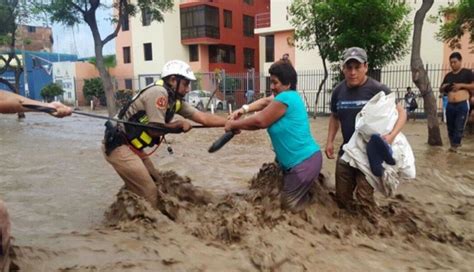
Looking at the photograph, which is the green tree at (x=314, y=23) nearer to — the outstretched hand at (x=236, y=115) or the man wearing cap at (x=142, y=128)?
the outstretched hand at (x=236, y=115)

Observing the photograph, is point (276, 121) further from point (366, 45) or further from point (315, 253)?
point (366, 45)

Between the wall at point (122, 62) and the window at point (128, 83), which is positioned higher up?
the wall at point (122, 62)

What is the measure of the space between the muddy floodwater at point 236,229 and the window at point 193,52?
29000mm

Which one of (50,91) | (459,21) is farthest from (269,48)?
(50,91)

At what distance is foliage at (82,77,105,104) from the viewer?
32125 mm

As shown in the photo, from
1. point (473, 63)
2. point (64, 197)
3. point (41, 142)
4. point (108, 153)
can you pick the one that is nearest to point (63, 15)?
point (41, 142)

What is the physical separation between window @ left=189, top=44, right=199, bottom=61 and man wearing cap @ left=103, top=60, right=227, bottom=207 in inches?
1215

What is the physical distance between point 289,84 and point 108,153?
74.5 inches

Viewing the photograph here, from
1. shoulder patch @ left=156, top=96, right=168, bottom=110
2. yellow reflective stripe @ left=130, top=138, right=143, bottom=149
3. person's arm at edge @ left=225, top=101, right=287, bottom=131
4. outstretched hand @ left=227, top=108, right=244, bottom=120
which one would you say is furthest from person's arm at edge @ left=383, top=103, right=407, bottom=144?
yellow reflective stripe @ left=130, top=138, right=143, bottom=149

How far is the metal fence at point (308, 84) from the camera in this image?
18312 mm

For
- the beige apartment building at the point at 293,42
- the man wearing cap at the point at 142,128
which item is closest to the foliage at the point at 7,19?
the beige apartment building at the point at 293,42

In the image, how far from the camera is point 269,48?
91.7ft

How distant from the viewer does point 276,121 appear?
369 cm

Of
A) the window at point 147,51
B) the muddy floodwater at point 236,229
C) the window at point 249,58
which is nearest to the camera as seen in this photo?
the muddy floodwater at point 236,229
